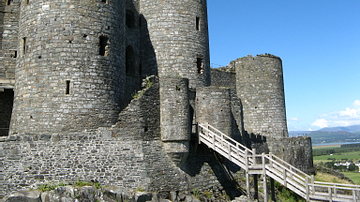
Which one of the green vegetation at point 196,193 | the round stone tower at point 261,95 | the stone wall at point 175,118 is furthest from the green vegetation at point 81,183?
the round stone tower at point 261,95

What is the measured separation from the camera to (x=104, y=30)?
17.7m

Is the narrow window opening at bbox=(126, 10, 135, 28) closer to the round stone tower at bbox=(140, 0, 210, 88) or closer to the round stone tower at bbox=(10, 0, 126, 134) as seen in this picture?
the round stone tower at bbox=(140, 0, 210, 88)

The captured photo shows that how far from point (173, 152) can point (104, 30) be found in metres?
7.29

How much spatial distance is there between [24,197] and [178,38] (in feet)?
42.3

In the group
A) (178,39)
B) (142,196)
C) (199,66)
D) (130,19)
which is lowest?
(142,196)

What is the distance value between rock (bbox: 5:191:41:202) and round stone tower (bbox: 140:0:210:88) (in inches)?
411

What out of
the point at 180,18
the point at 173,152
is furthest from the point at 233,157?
the point at 180,18

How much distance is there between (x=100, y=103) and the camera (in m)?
17.0

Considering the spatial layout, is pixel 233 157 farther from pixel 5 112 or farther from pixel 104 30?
pixel 5 112

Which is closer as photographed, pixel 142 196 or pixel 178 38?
pixel 142 196

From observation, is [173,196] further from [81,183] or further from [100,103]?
[100,103]

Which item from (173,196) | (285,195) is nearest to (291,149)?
(285,195)

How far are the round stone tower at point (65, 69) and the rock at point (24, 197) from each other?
292 cm

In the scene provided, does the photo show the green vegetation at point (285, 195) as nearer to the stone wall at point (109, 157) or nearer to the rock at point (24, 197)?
the stone wall at point (109, 157)
